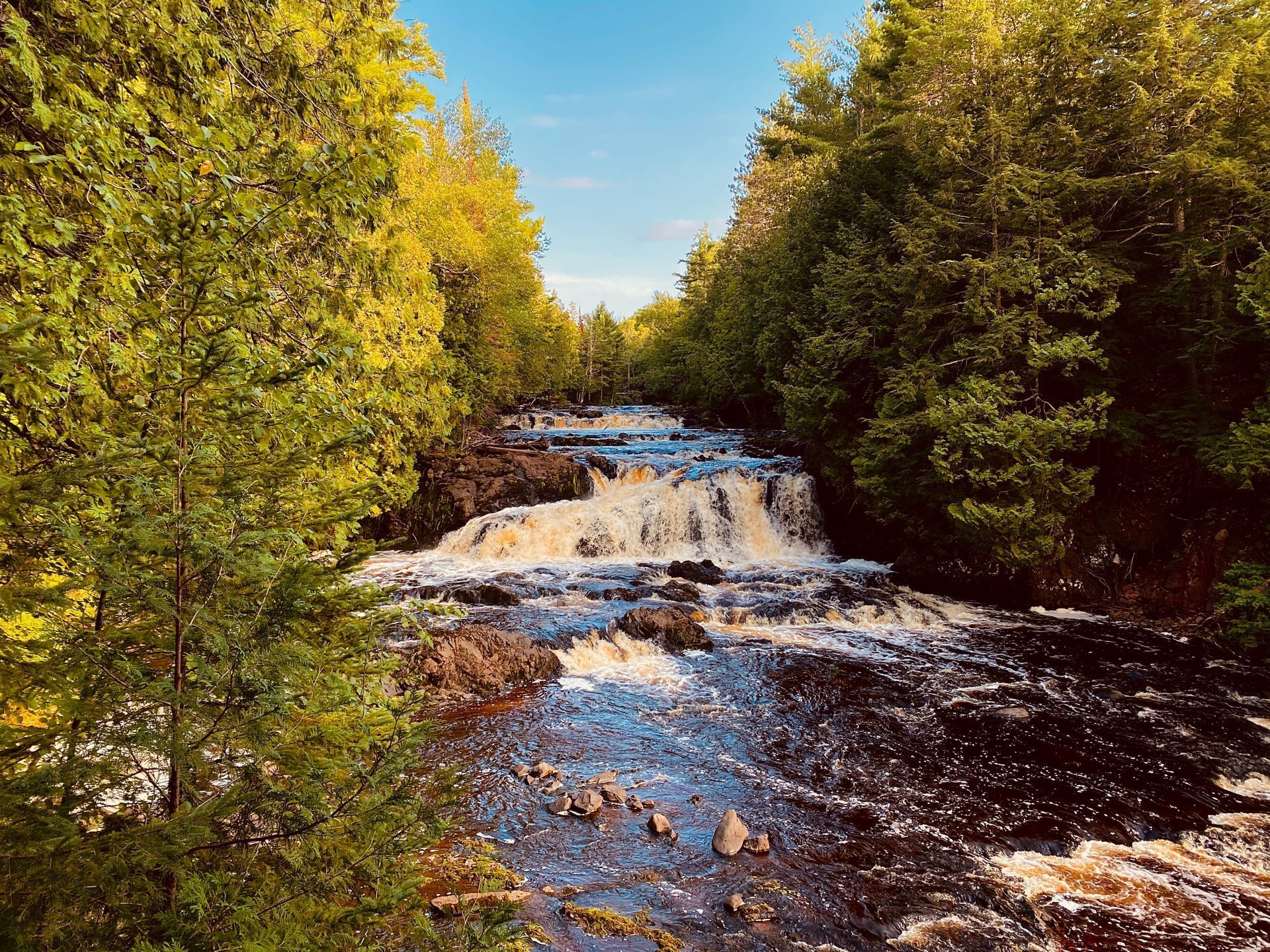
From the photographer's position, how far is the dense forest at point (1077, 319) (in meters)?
10.9

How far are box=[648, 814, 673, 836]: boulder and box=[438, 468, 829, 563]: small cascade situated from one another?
1107cm

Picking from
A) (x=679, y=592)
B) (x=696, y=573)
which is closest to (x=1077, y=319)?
(x=696, y=573)

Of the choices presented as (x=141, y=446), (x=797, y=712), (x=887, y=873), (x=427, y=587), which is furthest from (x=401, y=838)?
(x=427, y=587)

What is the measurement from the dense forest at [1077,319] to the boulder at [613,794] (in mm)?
8514

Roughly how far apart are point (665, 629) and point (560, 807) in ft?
17.4

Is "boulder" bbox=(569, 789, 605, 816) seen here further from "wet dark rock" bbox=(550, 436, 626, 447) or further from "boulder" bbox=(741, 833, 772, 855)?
"wet dark rock" bbox=(550, 436, 626, 447)

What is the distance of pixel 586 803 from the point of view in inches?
249

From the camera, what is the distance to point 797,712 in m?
8.86

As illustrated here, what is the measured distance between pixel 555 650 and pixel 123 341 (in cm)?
838

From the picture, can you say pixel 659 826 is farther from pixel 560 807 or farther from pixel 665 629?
pixel 665 629

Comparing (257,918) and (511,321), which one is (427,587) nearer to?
(257,918)

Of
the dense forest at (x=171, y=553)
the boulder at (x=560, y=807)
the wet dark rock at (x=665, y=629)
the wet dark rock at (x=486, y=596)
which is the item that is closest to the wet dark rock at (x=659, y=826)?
the boulder at (x=560, y=807)

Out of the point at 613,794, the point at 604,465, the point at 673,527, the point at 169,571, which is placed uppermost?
the point at 169,571

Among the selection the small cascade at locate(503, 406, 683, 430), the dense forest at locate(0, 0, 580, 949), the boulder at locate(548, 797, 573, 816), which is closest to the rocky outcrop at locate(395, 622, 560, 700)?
the boulder at locate(548, 797, 573, 816)
